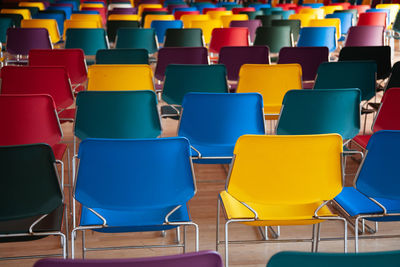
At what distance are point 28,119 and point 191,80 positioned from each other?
163 centimetres

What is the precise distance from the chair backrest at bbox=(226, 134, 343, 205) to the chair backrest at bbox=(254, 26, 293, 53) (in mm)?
4940

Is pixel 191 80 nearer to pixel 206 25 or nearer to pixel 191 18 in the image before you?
pixel 206 25

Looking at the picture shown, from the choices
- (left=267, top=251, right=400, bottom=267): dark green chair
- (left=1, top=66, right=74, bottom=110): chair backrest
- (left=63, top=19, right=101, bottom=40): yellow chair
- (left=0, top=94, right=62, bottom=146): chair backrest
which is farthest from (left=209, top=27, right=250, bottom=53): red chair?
(left=267, top=251, right=400, bottom=267): dark green chair

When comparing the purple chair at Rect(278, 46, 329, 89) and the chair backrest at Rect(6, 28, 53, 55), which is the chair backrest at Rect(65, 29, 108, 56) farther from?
the purple chair at Rect(278, 46, 329, 89)

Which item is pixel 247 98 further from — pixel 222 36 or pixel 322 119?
pixel 222 36

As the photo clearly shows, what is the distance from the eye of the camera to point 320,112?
3818mm

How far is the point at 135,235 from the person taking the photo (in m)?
3.80

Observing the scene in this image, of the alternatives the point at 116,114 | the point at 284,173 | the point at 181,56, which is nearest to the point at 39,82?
the point at 116,114

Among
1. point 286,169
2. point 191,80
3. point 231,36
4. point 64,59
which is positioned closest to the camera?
point 286,169

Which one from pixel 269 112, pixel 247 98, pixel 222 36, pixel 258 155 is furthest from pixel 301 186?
pixel 222 36

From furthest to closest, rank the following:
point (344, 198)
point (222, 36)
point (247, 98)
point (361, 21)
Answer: point (361, 21)
point (222, 36)
point (247, 98)
point (344, 198)

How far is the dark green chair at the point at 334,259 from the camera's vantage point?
1.58 m

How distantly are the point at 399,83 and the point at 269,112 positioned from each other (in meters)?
1.21

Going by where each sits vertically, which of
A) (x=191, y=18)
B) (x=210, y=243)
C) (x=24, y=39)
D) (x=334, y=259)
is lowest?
(x=210, y=243)
